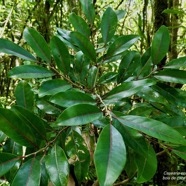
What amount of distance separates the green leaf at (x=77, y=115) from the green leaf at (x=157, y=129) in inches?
2.3

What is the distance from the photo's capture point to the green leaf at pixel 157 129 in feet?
1.24

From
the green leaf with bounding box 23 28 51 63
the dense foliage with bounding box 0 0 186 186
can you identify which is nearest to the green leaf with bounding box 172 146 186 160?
the dense foliage with bounding box 0 0 186 186

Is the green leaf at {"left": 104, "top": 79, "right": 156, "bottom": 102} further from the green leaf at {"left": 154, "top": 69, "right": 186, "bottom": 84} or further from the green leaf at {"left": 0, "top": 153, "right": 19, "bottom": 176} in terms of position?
the green leaf at {"left": 0, "top": 153, "right": 19, "bottom": 176}

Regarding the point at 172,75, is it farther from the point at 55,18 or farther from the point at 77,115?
the point at 55,18

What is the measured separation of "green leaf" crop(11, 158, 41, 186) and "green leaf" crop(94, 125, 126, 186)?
131mm

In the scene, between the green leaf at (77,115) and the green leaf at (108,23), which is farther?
the green leaf at (108,23)

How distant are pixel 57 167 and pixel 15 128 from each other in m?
0.10

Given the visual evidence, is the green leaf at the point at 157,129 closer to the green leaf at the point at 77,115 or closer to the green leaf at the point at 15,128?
the green leaf at the point at 77,115

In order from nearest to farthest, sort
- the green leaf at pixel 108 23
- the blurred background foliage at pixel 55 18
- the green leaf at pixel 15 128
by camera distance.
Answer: the green leaf at pixel 15 128 < the green leaf at pixel 108 23 < the blurred background foliage at pixel 55 18

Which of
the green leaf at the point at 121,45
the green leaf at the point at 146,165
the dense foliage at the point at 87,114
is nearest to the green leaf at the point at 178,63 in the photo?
the dense foliage at the point at 87,114

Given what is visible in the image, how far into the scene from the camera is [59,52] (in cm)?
59

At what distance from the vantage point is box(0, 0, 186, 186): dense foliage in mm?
391

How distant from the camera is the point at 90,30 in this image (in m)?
0.75

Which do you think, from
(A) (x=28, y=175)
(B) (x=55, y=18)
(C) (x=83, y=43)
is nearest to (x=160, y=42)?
(C) (x=83, y=43)
